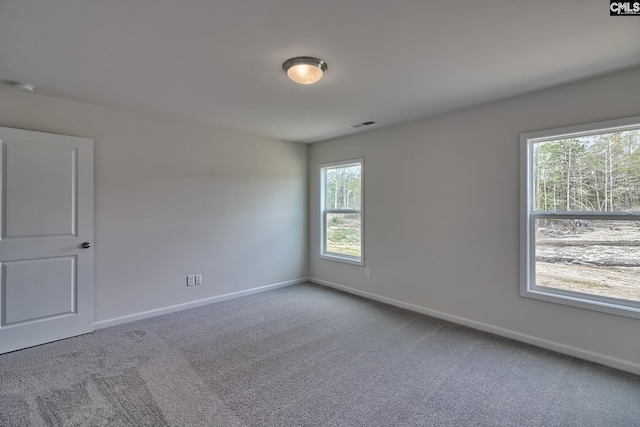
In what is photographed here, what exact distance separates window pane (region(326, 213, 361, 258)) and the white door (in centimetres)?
322

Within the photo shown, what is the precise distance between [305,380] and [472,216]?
2422 mm

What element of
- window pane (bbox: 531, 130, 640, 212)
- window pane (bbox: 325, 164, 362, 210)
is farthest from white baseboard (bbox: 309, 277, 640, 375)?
window pane (bbox: 325, 164, 362, 210)

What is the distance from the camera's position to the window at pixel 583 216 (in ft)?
8.25

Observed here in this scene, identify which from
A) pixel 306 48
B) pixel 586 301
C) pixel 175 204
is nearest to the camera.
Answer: pixel 306 48

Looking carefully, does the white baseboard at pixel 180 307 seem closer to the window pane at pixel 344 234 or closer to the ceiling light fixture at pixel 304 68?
the window pane at pixel 344 234

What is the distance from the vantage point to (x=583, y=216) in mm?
2705

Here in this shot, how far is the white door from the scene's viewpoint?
2.76 meters

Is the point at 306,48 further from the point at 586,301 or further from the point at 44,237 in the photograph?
the point at 586,301

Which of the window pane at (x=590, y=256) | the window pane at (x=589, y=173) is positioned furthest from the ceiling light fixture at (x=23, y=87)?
the window pane at (x=590, y=256)

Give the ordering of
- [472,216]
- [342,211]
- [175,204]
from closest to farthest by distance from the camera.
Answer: [472,216]
[175,204]
[342,211]

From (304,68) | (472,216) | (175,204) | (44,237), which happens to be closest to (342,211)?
(472,216)

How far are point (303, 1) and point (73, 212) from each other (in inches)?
120

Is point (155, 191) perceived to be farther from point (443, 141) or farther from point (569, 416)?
point (569, 416)

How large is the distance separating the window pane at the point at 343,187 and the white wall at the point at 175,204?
0.56 metres
